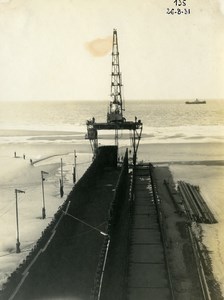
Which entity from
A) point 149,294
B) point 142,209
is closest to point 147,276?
point 149,294

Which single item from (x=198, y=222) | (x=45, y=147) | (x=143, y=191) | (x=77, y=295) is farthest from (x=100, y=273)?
(x=45, y=147)

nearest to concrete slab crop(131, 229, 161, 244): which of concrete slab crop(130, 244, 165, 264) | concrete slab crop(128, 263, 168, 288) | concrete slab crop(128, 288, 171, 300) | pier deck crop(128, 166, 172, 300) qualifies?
pier deck crop(128, 166, 172, 300)

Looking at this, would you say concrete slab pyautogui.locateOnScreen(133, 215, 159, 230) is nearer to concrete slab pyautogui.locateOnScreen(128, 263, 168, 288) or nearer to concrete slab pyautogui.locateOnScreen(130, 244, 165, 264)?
concrete slab pyautogui.locateOnScreen(130, 244, 165, 264)

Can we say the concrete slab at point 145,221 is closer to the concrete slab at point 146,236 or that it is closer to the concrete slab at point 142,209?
the concrete slab at point 146,236

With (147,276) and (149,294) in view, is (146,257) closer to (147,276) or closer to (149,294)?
(147,276)

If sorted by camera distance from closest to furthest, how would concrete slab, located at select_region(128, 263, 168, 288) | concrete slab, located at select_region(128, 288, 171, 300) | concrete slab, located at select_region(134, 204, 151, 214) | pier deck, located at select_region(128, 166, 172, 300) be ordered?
concrete slab, located at select_region(128, 288, 171, 300) → pier deck, located at select_region(128, 166, 172, 300) → concrete slab, located at select_region(128, 263, 168, 288) → concrete slab, located at select_region(134, 204, 151, 214)

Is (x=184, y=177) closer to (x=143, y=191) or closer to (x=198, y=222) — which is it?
(x=143, y=191)
